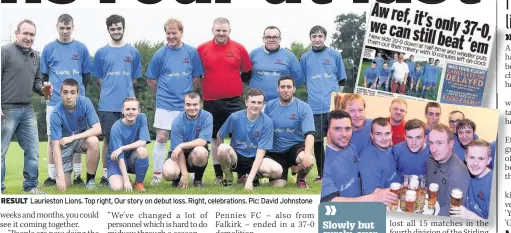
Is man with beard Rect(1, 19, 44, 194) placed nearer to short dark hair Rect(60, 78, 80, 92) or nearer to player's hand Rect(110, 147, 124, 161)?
short dark hair Rect(60, 78, 80, 92)

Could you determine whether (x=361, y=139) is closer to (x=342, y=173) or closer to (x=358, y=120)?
(x=358, y=120)

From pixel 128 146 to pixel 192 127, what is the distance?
0.60 metres

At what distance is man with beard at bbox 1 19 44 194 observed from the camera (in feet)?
46.5

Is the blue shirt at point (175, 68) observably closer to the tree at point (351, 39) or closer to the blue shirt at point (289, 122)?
the blue shirt at point (289, 122)

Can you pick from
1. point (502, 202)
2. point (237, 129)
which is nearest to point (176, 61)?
point (237, 129)

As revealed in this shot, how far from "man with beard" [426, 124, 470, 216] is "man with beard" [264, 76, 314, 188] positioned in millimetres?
1078

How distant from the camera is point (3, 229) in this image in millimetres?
14172

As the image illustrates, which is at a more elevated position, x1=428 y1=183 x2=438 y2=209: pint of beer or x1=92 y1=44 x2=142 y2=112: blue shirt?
x1=92 y1=44 x2=142 y2=112: blue shirt

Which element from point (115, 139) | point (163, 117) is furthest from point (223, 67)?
point (115, 139)

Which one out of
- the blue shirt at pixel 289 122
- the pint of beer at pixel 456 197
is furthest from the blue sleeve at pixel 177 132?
the pint of beer at pixel 456 197

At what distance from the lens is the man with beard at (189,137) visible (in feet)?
46.8

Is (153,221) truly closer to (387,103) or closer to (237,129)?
(237,129)

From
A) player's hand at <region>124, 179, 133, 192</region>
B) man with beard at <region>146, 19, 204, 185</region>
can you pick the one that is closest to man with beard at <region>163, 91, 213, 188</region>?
man with beard at <region>146, 19, 204, 185</region>

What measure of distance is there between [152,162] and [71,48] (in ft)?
4.17
